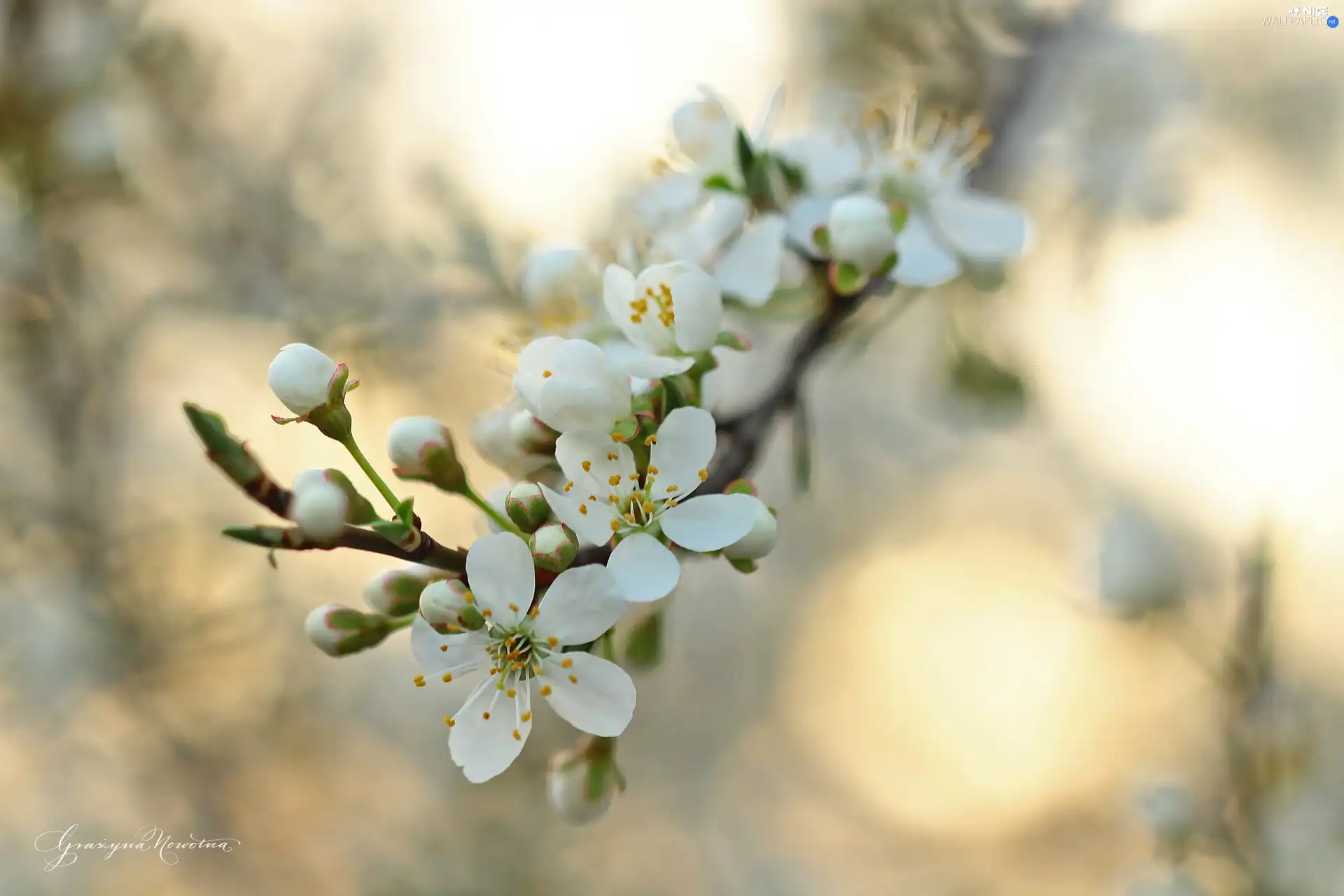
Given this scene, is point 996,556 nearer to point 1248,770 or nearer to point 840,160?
point 1248,770

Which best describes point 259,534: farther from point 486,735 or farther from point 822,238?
point 822,238

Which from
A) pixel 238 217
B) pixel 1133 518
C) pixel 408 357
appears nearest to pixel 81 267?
pixel 238 217

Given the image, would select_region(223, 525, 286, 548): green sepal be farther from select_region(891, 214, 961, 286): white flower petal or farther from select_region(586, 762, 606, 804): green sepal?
select_region(891, 214, 961, 286): white flower petal

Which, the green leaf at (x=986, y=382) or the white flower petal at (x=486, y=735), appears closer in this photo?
the white flower petal at (x=486, y=735)

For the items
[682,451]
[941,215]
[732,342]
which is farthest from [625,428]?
[941,215]

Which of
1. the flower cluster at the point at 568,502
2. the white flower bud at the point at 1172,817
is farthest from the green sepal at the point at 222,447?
the white flower bud at the point at 1172,817

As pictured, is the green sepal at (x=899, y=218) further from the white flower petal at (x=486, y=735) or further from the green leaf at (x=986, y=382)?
the white flower petal at (x=486, y=735)
